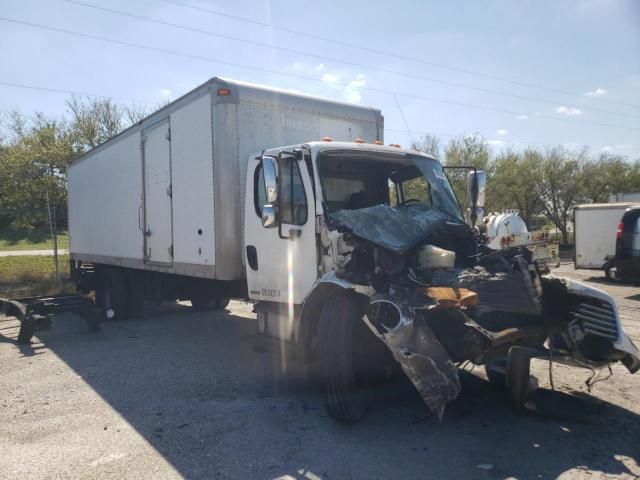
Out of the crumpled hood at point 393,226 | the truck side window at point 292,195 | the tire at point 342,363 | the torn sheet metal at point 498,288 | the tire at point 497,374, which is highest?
the truck side window at point 292,195

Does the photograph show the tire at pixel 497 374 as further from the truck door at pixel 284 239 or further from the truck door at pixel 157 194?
the truck door at pixel 157 194

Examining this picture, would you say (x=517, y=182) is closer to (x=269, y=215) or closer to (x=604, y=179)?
(x=604, y=179)

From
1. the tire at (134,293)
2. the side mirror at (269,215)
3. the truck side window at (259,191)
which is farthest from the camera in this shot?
the tire at (134,293)

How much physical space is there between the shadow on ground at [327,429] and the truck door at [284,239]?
67 cm

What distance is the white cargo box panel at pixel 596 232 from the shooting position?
16031mm

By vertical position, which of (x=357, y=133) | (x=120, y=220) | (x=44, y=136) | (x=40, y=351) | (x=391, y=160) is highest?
(x=44, y=136)

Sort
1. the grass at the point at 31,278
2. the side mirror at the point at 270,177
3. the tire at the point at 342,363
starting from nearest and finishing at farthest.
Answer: the tire at the point at 342,363 → the side mirror at the point at 270,177 → the grass at the point at 31,278

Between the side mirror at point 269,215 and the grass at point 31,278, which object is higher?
the side mirror at point 269,215

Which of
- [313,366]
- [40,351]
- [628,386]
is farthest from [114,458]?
[628,386]

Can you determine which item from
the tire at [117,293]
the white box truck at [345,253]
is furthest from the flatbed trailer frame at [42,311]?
the white box truck at [345,253]

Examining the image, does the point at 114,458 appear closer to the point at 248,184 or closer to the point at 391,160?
the point at 248,184

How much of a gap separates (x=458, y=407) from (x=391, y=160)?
274cm

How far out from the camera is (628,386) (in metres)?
5.23

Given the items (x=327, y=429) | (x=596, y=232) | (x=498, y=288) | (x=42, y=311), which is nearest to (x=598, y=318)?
(x=498, y=288)
